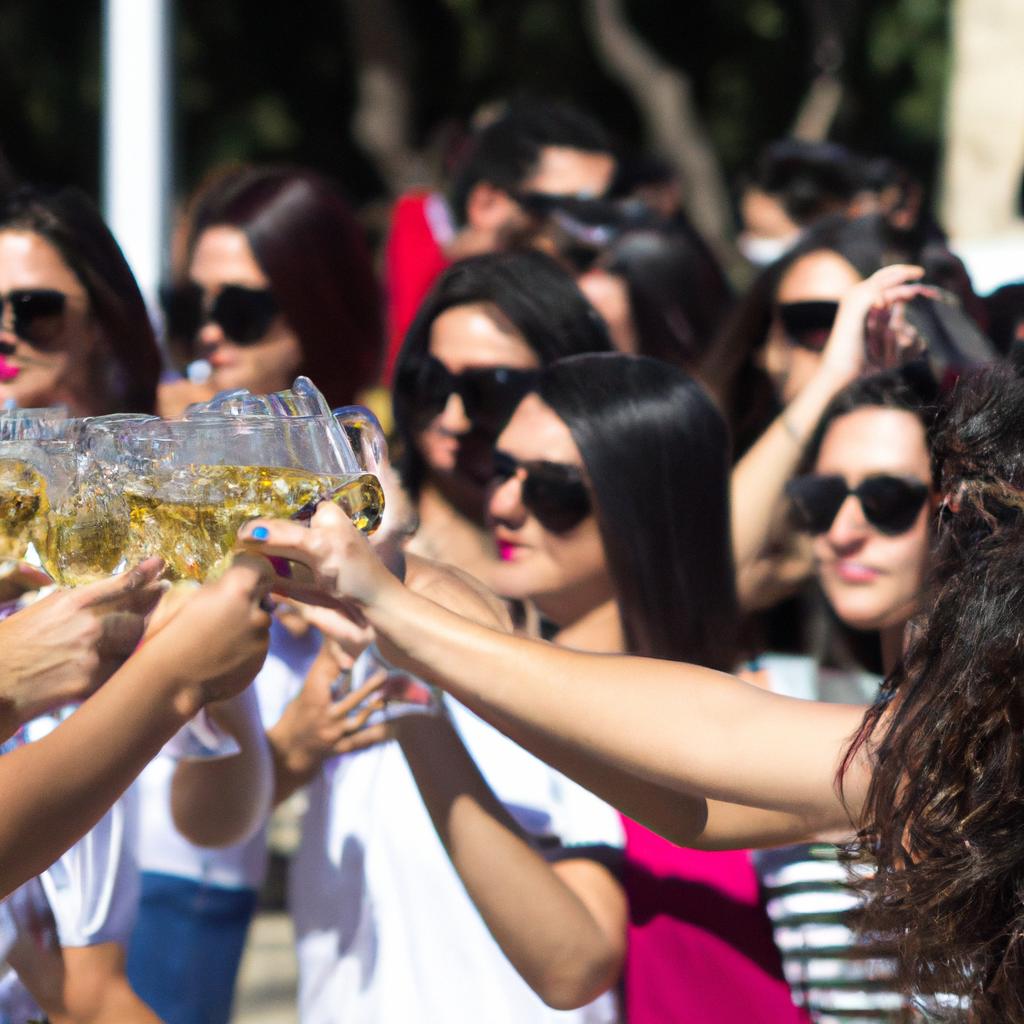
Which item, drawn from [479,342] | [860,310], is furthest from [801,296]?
[479,342]

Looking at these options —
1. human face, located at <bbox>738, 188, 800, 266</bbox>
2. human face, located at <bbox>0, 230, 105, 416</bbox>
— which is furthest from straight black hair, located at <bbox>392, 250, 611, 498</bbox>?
human face, located at <bbox>738, 188, 800, 266</bbox>

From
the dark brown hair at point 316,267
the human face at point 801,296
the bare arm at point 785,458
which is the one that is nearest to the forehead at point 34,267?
the dark brown hair at point 316,267

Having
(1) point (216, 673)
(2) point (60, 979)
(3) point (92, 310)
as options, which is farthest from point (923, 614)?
(3) point (92, 310)

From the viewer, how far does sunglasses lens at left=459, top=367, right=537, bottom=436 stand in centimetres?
297

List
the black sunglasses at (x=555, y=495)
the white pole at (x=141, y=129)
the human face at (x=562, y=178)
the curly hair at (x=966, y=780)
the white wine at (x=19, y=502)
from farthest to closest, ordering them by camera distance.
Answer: the white pole at (x=141, y=129)
the human face at (x=562, y=178)
the black sunglasses at (x=555, y=495)
the white wine at (x=19, y=502)
the curly hair at (x=966, y=780)

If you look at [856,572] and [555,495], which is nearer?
[555,495]

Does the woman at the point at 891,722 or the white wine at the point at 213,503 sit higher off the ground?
the white wine at the point at 213,503

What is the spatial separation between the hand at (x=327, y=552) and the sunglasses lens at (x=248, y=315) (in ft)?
6.54

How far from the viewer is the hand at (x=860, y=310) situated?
2654mm

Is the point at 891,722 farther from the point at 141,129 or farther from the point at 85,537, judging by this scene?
the point at 141,129

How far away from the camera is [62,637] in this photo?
5.09 ft

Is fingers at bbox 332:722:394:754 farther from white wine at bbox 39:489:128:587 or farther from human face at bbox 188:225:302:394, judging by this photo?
human face at bbox 188:225:302:394

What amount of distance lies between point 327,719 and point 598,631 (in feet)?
1.73

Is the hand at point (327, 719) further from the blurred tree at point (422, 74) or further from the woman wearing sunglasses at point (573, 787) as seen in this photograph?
the blurred tree at point (422, 74)
